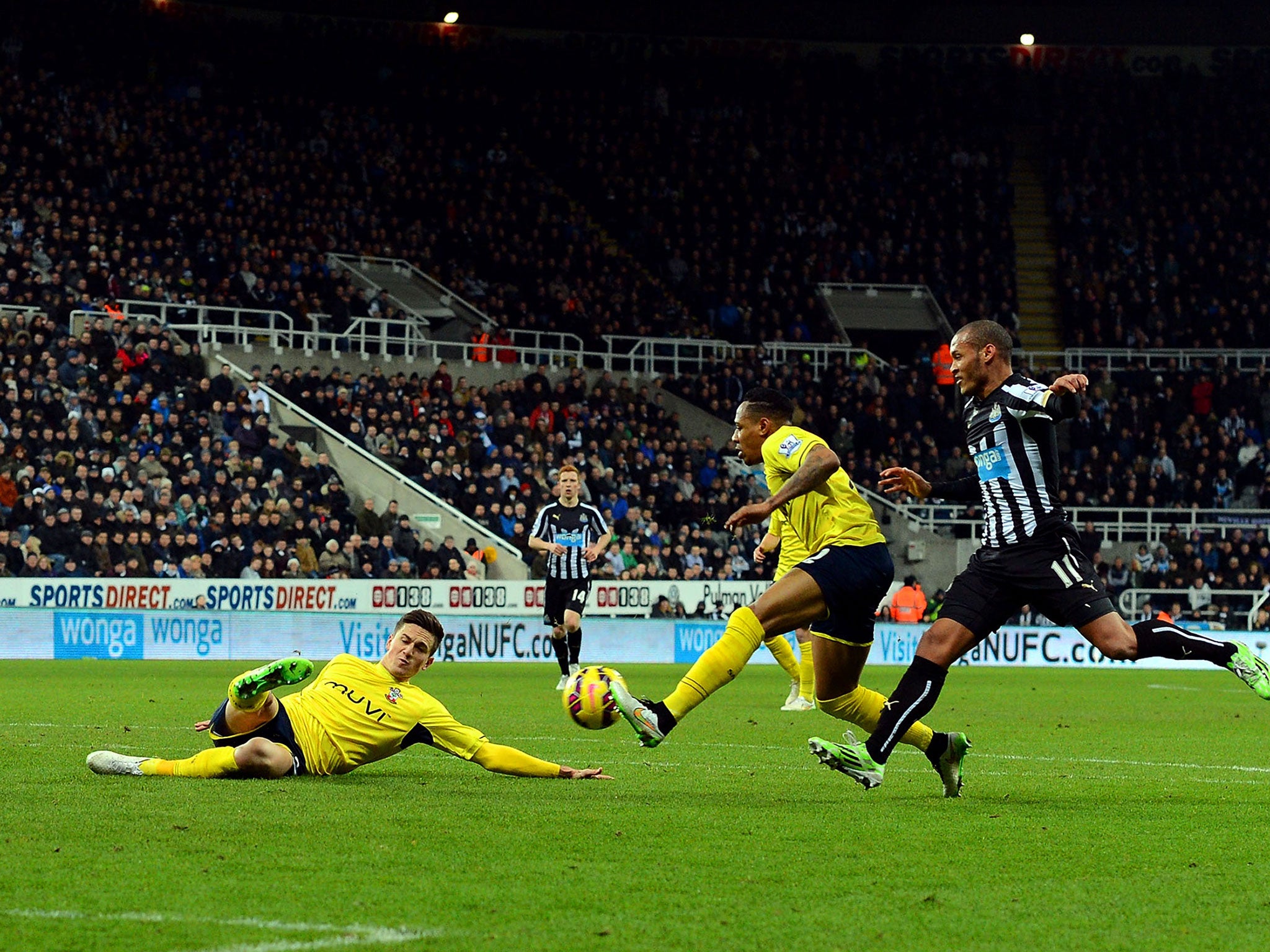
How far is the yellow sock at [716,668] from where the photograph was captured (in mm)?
8969

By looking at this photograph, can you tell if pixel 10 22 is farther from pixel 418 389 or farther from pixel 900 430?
pixel 900 430

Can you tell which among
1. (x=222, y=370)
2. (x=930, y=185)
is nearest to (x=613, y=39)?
(x=930, y=185)

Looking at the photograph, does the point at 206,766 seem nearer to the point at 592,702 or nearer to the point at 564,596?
the point at 592,702

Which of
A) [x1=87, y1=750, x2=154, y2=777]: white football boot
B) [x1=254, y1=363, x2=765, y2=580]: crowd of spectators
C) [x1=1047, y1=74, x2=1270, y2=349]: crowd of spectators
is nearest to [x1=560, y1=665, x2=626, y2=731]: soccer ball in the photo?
[x1=87, y1=750, x2=154, y2=777]: white football boot

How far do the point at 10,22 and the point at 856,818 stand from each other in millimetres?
37808

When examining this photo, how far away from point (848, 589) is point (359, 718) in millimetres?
2664

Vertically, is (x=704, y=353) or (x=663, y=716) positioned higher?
Result: (x=704, y=353)

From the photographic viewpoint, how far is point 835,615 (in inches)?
364

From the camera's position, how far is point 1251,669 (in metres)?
8.58

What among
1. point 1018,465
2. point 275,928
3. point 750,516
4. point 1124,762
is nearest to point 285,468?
point 1124,762

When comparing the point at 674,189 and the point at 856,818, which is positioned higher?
the point at 674,189

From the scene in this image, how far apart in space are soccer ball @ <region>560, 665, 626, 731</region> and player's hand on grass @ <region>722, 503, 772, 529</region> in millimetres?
1000

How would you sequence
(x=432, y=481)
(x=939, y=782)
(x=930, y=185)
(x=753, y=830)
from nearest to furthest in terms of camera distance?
(x=753, y=830) < (x=939, y=782) < (x=432, y=481) < (x=930, y=185)

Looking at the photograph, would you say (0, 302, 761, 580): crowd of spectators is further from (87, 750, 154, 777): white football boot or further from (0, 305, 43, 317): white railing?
(87, 750, 154, 777): white football boot
